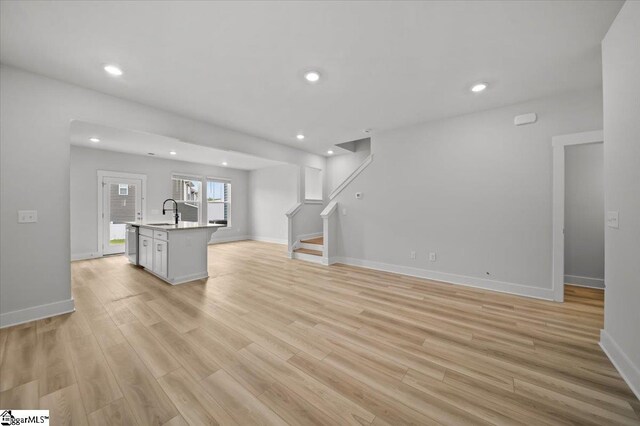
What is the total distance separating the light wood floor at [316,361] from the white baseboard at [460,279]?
0.83 feet

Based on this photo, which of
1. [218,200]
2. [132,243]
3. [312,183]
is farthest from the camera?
[218,200]

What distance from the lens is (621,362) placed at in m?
1.71

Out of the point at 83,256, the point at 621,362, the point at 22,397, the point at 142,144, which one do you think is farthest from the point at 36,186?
the point at 621,362

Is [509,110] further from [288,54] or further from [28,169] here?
[28,169]

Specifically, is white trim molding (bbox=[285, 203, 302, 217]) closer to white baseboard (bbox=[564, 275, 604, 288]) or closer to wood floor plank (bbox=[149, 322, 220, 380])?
wood floor plank (bbox=[149, 322, 220, 380])

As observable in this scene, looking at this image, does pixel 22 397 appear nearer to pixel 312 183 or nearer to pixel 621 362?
pixel 621 362

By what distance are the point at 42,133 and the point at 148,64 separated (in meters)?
1.44

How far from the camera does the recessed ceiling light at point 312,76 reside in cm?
263

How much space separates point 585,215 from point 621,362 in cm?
305

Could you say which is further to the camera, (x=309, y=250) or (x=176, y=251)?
(x=309, y=250)

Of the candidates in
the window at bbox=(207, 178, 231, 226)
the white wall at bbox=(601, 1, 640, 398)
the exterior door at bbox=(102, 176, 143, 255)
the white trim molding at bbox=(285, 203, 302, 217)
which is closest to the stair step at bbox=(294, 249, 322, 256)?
the white trim molding at bbox=(285, 203, 302, 217)

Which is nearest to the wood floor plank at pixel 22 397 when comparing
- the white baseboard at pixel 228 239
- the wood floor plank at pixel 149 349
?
the wood floor plank at pixel 149 349

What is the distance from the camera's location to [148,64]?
246 cm

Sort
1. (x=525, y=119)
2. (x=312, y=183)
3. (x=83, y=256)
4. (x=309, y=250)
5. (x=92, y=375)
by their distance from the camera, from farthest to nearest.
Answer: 1. (x=312, y=183)
2. (x=309, y=250)
3. (x=83, y=256)
4. (x=525, y=119)
5. (x=92, y=375)
